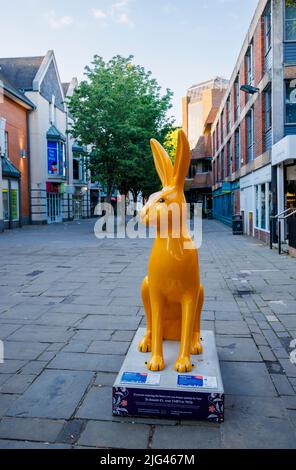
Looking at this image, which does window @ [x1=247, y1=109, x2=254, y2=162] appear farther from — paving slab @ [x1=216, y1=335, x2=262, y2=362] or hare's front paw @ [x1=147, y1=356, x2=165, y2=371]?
hare's front paw @ [x1=147, y1=356, x2=165, y2=371]

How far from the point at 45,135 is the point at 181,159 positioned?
32520mm

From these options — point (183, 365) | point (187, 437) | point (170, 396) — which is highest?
point (183, 365)

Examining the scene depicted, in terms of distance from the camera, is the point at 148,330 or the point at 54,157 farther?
the point at 54,157

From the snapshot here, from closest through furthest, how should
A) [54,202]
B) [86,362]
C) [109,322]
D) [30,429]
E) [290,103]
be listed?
[30,429]
[86,362]
[109,322]
[290,103]
[54,202]

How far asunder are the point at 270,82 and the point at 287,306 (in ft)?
37.8

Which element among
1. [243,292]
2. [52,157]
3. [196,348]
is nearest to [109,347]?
[196,348]

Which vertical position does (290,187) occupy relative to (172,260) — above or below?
above

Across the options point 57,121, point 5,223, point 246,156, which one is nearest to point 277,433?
point 246,156

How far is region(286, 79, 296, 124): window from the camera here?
1502 centimetres

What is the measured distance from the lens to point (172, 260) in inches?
137

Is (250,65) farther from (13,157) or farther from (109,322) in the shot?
(109,322)

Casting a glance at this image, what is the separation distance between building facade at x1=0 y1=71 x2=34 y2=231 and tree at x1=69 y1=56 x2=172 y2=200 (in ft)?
17.7

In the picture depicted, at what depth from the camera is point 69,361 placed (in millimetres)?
4422

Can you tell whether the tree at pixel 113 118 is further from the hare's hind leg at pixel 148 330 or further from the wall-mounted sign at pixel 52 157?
the hare's hind leg at pixel 148 330
